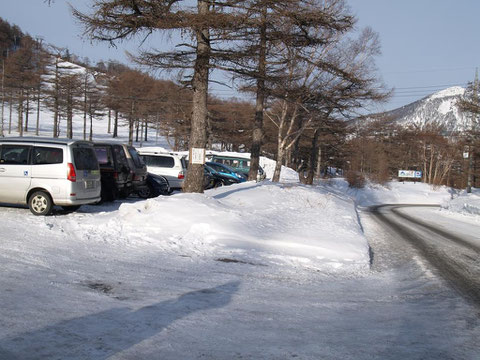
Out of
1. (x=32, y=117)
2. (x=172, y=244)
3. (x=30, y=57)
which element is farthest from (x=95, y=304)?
(x=32, y=117)

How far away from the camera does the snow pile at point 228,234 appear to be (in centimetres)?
799

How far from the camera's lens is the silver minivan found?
9781 millimetres

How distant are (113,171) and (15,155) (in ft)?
11.8

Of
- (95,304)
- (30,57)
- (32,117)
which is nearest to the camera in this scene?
(95,304)

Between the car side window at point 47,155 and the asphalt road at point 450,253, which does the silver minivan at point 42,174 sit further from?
the asphalt road at point 450,253

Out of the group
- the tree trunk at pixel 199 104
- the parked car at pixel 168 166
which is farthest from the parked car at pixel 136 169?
the tree trunk at pixel 199 104

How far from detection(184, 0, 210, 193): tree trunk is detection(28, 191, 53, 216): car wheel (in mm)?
3655

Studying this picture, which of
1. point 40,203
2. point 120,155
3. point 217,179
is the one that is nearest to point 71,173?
point 40,203

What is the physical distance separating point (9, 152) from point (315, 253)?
24.5 ft

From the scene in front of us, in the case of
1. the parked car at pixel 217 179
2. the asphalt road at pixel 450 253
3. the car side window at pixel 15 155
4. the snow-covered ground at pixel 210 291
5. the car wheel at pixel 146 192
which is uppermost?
the car side window at pixel 15 155

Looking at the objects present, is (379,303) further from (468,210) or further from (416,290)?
(468,210)

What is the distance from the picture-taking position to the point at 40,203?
32.3ft

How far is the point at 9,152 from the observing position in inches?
Result: 400

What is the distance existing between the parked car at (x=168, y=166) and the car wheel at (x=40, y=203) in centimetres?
855
